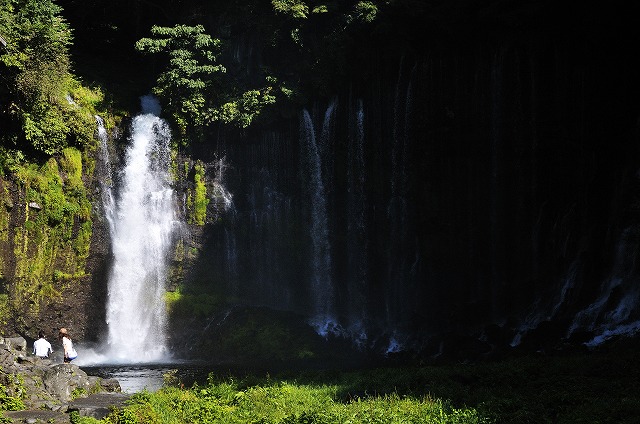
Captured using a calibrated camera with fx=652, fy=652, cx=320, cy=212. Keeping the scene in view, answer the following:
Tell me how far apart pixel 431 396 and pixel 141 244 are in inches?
666

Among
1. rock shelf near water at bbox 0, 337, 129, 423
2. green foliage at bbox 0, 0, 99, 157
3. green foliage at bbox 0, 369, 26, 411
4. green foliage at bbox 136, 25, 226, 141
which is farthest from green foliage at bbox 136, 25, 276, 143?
green foliage at bbox 0, 369, 26, 411

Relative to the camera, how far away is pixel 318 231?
1086 inches

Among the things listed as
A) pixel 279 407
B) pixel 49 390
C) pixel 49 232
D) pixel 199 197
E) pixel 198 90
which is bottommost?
pixel 279 407

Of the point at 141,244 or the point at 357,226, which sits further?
the point at 141,244

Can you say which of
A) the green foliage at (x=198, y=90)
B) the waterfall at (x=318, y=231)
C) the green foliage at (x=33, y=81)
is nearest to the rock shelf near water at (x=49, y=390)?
the green foliage at (x=33, y=81)

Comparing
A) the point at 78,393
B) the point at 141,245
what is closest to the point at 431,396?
the point at 78,393

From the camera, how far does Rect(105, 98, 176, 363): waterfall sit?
2573 centimetres

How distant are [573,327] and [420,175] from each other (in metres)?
8.76

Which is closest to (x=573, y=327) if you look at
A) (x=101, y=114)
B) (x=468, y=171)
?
(x=468, y=171)

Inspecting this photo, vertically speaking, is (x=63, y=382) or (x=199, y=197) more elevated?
(x=199, y=197)

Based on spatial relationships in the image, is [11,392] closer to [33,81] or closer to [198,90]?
[33,81]

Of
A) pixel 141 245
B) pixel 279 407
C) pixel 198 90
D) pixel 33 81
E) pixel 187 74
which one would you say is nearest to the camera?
pixel 279 407

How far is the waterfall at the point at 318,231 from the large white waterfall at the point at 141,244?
19.6 feet

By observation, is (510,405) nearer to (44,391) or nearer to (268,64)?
(44,391)
